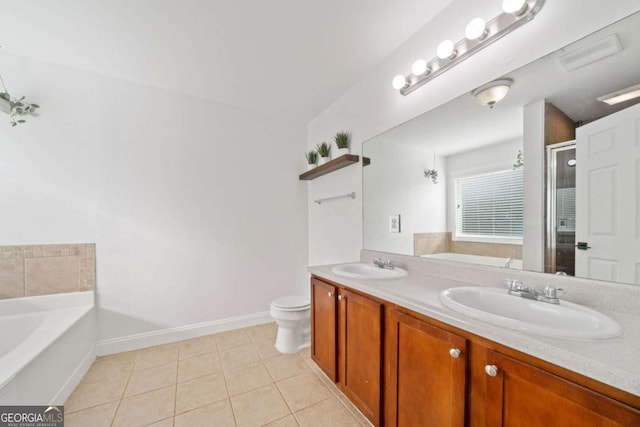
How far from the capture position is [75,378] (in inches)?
69.2

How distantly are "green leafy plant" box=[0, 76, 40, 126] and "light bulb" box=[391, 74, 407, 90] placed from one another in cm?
283

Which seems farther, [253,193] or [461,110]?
[253,193]

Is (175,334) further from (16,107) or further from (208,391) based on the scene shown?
(16,107)

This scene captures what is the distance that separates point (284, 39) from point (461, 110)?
1310mm

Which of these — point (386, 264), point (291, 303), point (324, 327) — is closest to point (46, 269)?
point (291, 303)

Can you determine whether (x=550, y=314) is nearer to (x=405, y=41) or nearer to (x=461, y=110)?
(x=461, y=110)

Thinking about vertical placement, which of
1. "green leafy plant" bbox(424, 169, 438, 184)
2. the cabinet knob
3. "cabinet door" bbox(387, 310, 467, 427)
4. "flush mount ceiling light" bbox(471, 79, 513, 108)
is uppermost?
"flush mount ceiling light" bbox(471, 79, 513, 108)

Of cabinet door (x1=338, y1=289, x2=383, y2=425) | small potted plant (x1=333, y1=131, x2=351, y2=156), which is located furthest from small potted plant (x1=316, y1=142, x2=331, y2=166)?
cabinet door (x1=338, y1=289, x2=383, y2=425)

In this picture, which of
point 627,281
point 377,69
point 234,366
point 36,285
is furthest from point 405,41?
point 36,285

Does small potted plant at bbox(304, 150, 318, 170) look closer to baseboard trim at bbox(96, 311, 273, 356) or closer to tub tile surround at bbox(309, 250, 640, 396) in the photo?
tub tile surround at bbox(309, 250, 640, 396)

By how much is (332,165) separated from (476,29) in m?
1.44

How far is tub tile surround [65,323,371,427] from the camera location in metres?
1.48

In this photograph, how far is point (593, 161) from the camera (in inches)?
38.7

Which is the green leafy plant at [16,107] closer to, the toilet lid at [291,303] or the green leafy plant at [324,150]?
the green leafy plant at [324,150]
